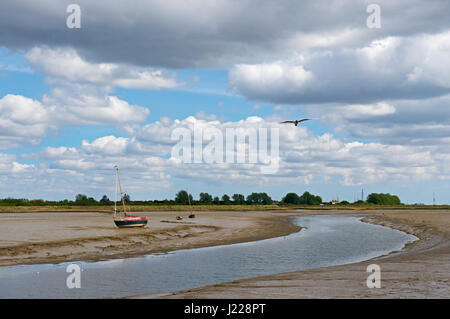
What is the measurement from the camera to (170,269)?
28734mm

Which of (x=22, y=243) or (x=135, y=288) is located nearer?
(x=135, y=288)

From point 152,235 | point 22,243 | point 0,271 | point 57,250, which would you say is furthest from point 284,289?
point 152,235

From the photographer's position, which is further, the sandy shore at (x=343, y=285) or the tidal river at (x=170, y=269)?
the tidal river at (x=170, y=269)

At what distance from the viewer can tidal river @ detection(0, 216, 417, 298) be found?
2197 cm

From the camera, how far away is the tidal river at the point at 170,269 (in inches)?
865

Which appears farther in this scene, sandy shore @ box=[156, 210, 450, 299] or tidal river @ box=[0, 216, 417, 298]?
tidal river @ box=[0, 216, 417, 298]

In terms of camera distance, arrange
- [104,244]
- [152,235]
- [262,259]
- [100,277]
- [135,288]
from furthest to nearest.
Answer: [152,235]
[104,244]
[262,259]
[100,277]
[135,288]

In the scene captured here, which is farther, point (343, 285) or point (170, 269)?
point (170, 269)

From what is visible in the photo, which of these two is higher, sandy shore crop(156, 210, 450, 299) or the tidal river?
sandy shore crop(156, 210, 450, 299)

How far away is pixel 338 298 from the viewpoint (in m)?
17.0

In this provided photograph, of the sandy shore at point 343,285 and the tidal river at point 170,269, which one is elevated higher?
the sandy shore at point 343,285

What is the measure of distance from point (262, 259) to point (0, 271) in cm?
1818

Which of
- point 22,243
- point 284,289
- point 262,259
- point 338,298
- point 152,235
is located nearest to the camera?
point 338,298

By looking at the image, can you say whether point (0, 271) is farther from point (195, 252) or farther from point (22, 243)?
point (195, 252)
